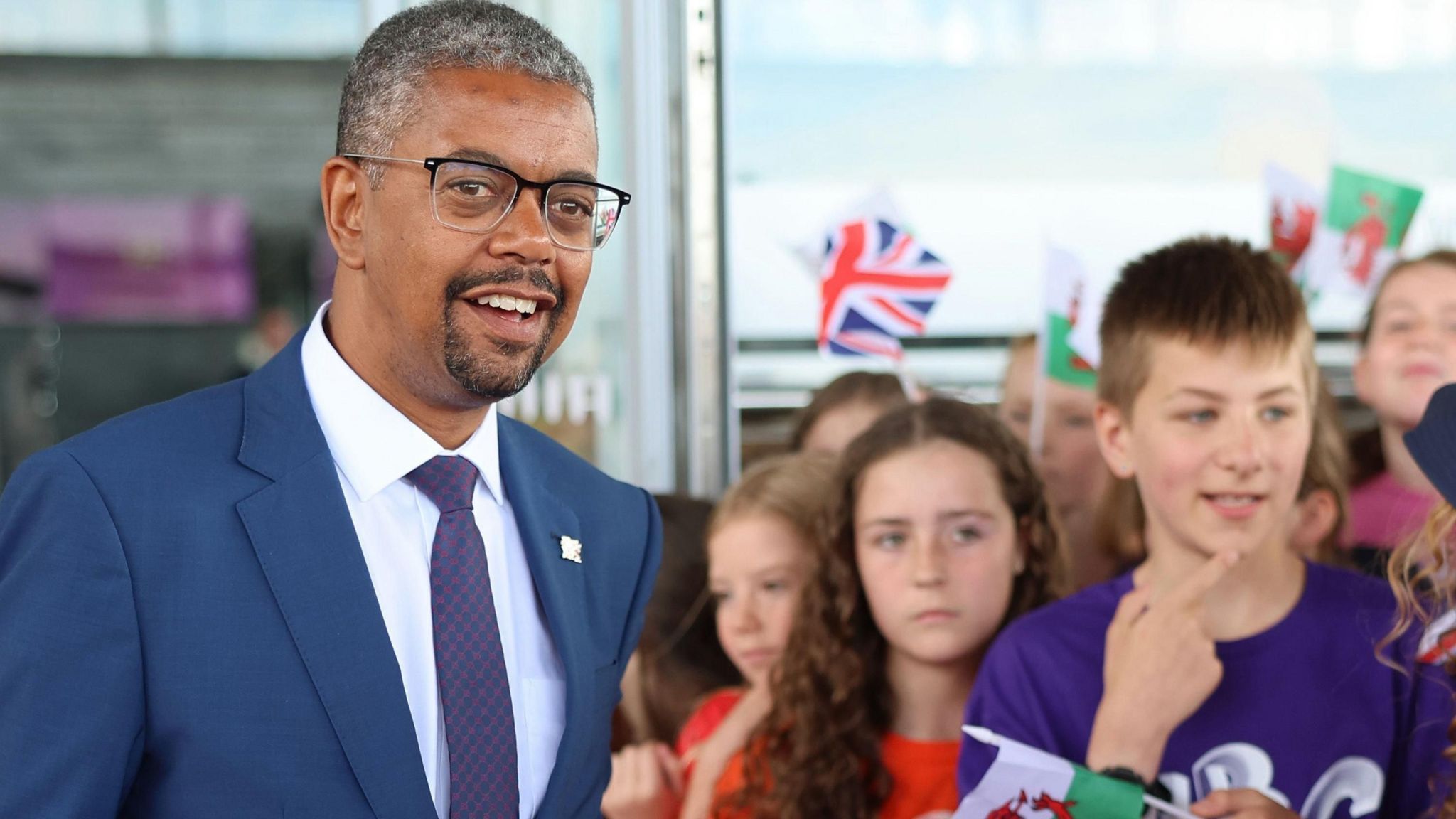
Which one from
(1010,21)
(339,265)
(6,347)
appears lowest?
(6,347)

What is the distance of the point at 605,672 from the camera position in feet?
5.22

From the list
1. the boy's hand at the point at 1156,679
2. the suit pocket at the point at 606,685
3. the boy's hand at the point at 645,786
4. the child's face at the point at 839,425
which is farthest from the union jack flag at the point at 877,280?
the suit pocket at the point at 606,685

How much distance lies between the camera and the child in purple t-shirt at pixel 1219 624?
1.87 m

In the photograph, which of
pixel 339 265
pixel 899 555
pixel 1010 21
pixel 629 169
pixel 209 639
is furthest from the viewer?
pixel 1010 21

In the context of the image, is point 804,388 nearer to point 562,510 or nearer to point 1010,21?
point 1010,21

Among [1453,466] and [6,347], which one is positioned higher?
[1453,466]

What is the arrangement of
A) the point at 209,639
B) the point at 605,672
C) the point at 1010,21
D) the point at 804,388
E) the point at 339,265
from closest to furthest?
the point at 209,639, the point at 339,265, the point at 605,672, the point at 804,388, the point at 1010,21

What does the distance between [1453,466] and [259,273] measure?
7.27 meters

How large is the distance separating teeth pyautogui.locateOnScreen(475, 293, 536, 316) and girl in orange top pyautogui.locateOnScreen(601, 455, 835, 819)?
1.21m

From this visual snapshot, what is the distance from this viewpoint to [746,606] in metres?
2.65

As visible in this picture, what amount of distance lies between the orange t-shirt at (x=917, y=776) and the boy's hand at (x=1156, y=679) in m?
0.37

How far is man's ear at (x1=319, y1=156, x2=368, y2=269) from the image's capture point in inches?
55.6

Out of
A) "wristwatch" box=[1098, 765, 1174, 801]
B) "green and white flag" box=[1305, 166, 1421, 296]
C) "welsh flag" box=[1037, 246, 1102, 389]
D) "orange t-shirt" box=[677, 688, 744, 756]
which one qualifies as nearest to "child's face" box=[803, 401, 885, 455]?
"welsh flag" box=[1037, 246, 1102, 389]

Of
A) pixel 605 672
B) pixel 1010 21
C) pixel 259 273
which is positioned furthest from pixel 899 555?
pixel 259 273
